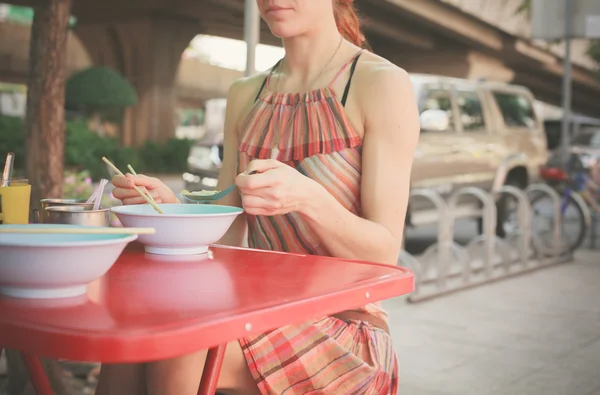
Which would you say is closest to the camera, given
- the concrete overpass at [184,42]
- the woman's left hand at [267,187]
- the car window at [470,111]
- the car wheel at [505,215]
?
the woman's left hand at [267,187]

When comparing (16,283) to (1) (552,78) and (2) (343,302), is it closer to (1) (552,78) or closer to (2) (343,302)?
(2) (343,302)

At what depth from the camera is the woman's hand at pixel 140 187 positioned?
2.29 m

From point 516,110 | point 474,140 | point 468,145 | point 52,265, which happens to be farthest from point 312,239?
point 516,110

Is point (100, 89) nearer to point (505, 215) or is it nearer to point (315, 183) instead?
point (505, 215)

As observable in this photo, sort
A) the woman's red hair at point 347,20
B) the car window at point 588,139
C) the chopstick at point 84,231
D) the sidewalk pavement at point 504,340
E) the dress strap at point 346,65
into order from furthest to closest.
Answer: the car window at point 588,139, the sidewalk pavement at point 504,340, the woman's red hair at point 347,20, the dress strap at point 346,65, the chopstick at point 84,231

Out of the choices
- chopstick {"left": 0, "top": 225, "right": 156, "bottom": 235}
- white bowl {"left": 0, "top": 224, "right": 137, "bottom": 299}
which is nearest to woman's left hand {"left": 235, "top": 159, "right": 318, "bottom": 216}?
chopstick {"left": 0, "top": 225, "right": 156, "bottom": 235}

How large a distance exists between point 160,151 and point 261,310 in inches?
860

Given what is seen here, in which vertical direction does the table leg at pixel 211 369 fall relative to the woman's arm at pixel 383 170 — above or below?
below

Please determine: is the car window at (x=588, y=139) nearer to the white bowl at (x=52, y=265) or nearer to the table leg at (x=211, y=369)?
the table leg at (x=211, y=369)

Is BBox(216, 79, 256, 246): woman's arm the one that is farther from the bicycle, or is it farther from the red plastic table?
the bicycle

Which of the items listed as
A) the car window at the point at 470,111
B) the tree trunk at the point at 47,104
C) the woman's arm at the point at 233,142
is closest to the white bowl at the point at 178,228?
the woman's arm at the point at 233,142

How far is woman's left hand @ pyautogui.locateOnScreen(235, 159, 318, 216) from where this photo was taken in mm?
1807

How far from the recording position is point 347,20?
9.09ft

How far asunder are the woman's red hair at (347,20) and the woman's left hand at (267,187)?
1.00 m
